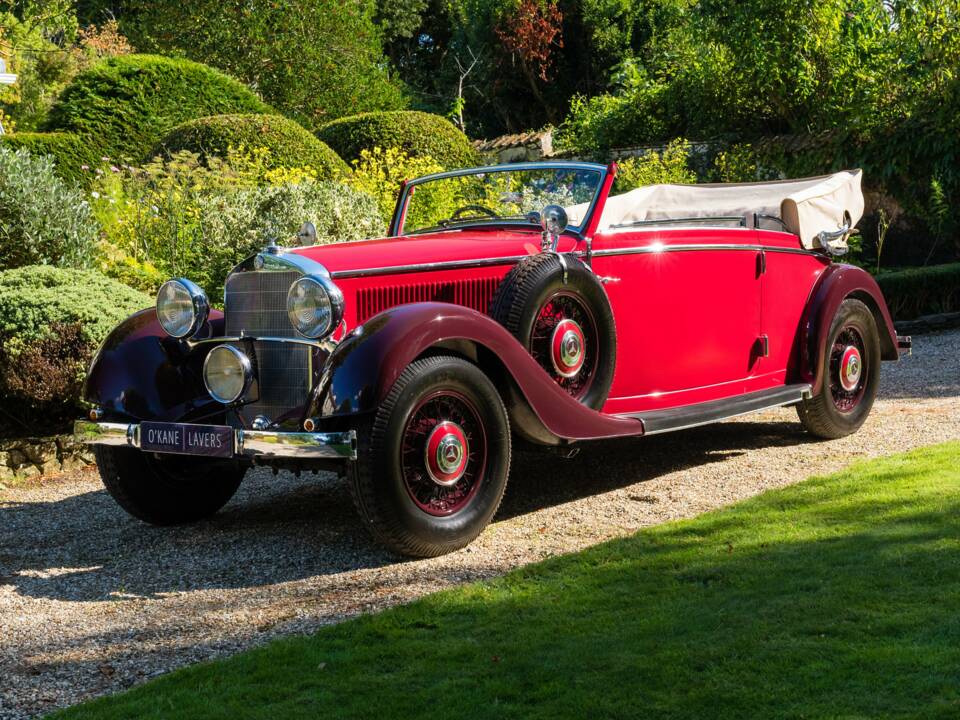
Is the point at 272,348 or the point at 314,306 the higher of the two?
the point at 314,306

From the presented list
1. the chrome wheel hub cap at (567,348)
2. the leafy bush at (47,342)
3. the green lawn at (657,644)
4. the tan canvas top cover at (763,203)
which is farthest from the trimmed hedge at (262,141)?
the green lawn at (657,644)

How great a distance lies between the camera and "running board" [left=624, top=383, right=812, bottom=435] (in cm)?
589

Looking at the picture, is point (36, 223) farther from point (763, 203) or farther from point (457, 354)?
point (763, 203)

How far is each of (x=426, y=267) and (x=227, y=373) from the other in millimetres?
1033

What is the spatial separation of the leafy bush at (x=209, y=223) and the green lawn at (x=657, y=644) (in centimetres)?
605

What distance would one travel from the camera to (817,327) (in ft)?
23.2

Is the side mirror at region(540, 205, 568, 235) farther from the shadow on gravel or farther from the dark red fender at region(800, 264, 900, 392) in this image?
the dark red fender at region(800, 264, 900, 392)

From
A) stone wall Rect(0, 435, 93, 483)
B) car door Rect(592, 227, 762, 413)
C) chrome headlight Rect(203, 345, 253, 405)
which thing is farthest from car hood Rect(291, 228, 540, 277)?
stone wall Rect(0, 435, 93, 483)

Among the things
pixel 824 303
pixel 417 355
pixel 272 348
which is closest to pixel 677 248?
pixel 824 303

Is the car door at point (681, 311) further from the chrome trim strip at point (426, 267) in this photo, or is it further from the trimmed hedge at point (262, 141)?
the trimmed hedge at point (262, 141)

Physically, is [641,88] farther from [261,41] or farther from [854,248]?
[261,41]

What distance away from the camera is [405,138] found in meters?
16.0

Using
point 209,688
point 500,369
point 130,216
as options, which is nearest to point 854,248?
point 130,216

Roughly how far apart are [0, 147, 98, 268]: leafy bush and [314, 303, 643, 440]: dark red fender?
16.0 ft
